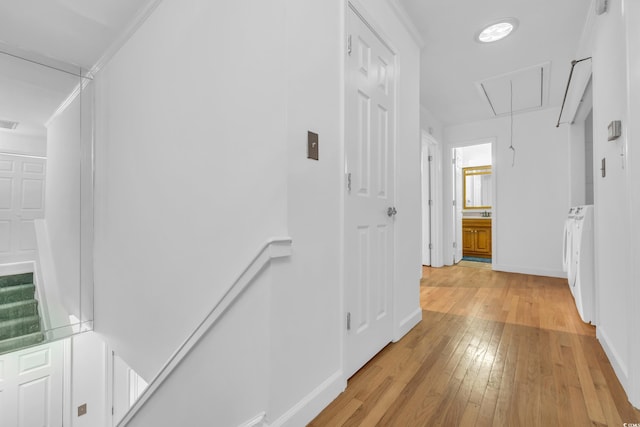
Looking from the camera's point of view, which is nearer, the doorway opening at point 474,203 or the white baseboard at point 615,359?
the white baseboard at point 615,359

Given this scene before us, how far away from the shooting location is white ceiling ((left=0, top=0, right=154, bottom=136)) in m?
2.20

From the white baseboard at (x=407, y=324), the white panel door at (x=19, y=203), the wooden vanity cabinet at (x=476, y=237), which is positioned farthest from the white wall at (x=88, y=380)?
the wooden vanity cabinet at (x=476, y=237)

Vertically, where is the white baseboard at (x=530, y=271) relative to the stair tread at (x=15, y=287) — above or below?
below

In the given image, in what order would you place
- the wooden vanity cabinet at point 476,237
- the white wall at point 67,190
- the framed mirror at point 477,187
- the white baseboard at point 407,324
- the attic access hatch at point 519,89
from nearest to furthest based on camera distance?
the white baseboard at point 407,324 < the white wall at point 67,190 < the attic access hatch at point 519,89 < the wooden vanity cabinet at point 476,237 < the framed mirror at point 477,187

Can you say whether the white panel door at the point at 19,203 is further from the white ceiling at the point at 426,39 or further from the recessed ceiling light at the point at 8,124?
the white ceiling at the point at 426,39

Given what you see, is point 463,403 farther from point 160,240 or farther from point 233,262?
point 160,240

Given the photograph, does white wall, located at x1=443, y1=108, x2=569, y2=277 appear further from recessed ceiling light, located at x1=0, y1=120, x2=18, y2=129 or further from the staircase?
the staircase

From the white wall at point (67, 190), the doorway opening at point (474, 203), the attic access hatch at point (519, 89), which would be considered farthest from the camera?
the doorway opening at point (474, 203)

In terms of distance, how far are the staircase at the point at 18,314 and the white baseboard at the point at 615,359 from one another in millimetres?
4829

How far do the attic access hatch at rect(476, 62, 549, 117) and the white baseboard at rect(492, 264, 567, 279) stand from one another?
8.06ft

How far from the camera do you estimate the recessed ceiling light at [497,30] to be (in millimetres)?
2389

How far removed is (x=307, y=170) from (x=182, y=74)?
1.15 meters

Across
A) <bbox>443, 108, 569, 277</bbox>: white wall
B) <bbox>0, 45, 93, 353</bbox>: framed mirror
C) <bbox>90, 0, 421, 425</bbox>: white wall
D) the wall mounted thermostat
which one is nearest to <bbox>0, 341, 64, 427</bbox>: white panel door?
<bbox>0, 45, 93, 353</bbox>: framed mirror

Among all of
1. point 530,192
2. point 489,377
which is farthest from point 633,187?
point 530,192
